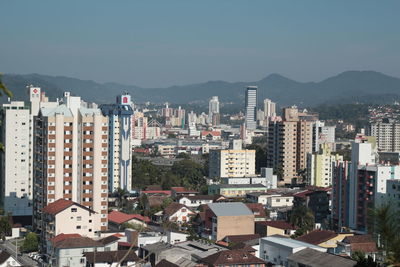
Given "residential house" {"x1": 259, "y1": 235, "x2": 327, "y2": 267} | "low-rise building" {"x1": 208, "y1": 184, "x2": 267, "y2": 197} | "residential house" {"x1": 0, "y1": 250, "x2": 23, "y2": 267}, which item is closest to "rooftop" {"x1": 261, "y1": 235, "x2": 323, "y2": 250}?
"residential house" {"x1": 259, "y1": 235, "x2": 327, "y2": 267}

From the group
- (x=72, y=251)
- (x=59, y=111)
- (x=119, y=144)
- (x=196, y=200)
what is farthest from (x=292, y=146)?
(x=72, y=251)

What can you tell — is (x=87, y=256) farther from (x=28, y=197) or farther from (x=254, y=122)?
(x=254, y=122)

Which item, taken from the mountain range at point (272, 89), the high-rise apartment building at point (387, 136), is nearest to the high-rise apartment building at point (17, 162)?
Result: the high-rise apartment building at point (387, 136)

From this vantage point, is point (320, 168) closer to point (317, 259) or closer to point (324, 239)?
point (324, 239)

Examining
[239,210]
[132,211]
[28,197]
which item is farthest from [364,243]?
[28,197]

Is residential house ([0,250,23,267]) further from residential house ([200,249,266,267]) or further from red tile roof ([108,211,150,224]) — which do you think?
red tile roof ([108,211,150,224])

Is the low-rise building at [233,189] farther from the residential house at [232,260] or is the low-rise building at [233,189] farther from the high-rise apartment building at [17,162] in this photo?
the residential house at [232,260]
